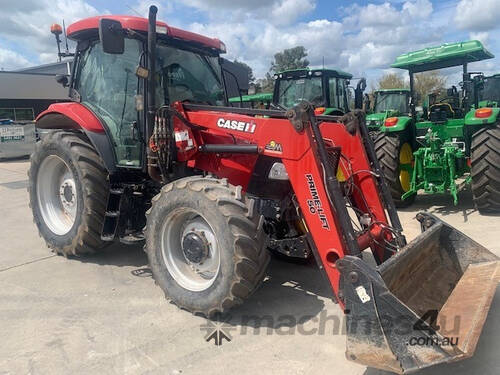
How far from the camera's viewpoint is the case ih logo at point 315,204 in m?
3.09

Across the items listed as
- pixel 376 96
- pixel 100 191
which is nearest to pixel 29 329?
pixel 100 191

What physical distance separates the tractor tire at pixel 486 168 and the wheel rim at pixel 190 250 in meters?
4.61

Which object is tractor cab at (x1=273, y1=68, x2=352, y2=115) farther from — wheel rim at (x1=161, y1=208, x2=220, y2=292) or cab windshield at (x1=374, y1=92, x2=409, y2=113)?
wheel rim at (x1=161, y1=208, x2=220, y2=292)

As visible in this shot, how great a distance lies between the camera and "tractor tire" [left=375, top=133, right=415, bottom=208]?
7.07m

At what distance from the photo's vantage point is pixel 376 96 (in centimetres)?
1443

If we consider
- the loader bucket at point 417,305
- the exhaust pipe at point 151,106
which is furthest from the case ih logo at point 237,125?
the loader bucket at point 417,305

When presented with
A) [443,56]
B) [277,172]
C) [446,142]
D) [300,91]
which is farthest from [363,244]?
[300,91]

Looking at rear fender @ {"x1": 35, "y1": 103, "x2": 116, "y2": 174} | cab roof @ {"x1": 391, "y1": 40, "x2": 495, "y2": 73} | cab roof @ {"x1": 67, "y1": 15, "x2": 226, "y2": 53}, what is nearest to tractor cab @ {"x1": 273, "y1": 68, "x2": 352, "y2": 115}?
cab roof @ {"x1": 391, "y1": 40, "x2": 495, "y2": 73}

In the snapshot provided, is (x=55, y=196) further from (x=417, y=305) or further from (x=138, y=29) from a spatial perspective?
(x=417, y=305)

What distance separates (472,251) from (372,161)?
107 cm

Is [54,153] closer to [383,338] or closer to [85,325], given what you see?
[85,325]

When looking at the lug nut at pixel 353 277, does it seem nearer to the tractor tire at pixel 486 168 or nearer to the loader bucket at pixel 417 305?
the loader bucket at pixel 417 305

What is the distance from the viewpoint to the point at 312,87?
34.7ft

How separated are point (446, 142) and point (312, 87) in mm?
4260
